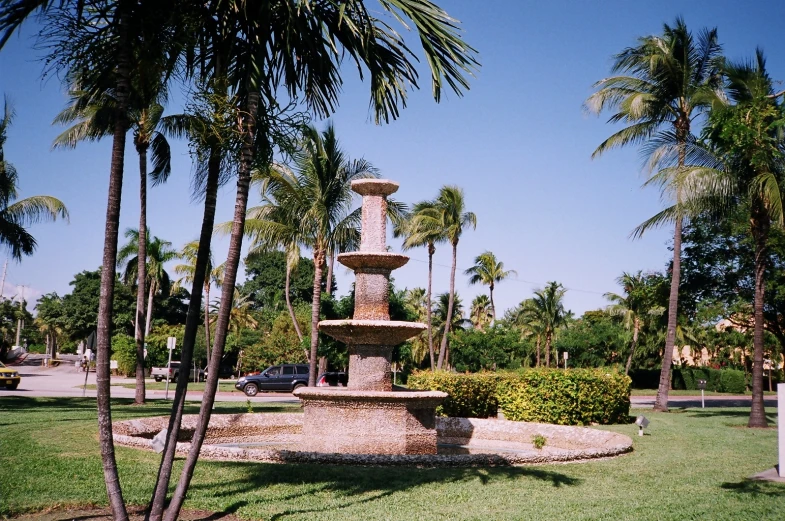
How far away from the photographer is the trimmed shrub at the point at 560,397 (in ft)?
60.7

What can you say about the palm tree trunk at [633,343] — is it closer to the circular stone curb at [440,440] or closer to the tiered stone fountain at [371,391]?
the circular stone curb at [440,440]

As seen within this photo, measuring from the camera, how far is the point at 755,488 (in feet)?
29.8

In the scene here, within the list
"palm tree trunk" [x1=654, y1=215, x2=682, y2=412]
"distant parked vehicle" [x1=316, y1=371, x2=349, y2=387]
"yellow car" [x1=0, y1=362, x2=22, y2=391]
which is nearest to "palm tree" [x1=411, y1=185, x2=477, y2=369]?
"distant parked vehicle" [x1=316, y1=371, x2=349, y2=387]

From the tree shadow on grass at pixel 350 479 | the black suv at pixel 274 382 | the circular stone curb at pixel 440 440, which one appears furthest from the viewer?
the black suv at pixel 274 382

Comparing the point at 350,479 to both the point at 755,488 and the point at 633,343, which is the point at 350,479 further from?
the point at 633,343

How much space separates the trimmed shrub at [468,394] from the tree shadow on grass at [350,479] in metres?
10.5

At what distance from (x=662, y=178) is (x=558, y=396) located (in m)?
7.61

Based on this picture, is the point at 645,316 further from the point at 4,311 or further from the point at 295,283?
the point at 4,311

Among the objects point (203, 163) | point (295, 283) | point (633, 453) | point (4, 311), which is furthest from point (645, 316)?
point (4, 311)

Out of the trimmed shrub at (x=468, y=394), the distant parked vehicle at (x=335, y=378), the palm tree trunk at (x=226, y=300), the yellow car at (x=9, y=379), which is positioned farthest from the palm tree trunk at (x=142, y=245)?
the palm tree trunk at (x=226, y=300)

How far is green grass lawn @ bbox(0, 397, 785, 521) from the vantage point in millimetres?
7234

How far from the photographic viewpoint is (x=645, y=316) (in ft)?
180

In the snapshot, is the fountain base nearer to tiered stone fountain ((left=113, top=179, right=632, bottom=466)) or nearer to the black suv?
tiered stone fountain ((left=113, top=179, right=632, bottom=466))

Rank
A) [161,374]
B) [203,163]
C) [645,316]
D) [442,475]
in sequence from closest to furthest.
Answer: [203,163], [442,475], [161,374], [645,316]
